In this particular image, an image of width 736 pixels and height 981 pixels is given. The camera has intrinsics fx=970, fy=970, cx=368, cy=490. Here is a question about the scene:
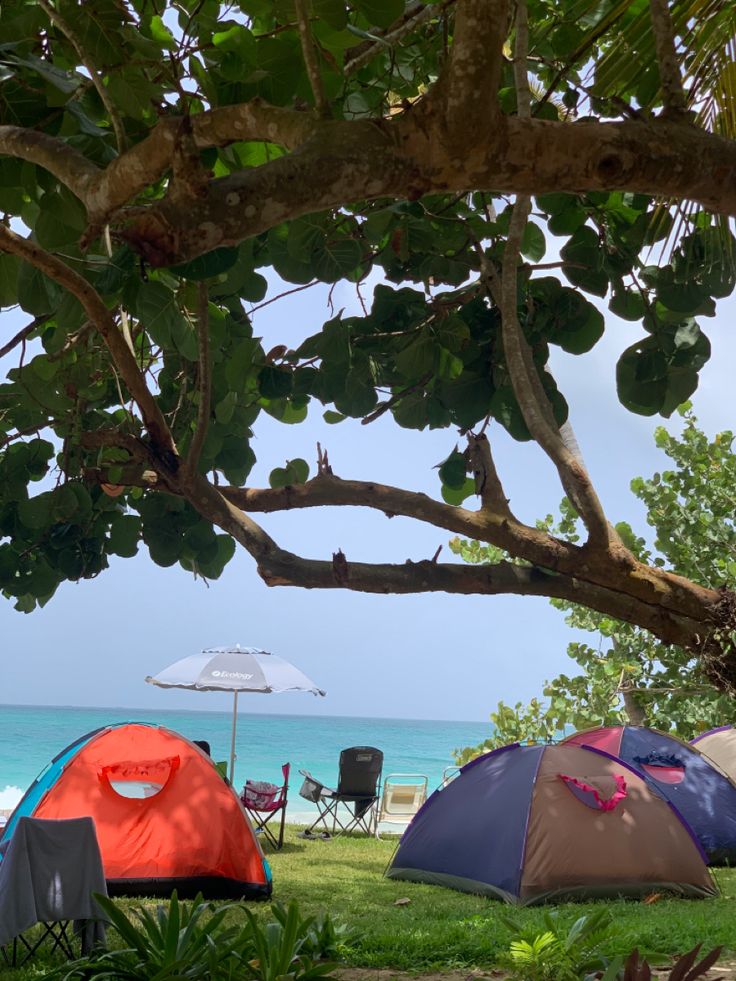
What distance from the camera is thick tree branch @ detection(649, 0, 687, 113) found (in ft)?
5.33

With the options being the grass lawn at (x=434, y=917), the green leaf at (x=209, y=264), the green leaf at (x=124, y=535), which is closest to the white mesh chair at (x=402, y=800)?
the grass lawn at (x=434, y=917)

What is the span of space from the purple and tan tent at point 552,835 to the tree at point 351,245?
331cm

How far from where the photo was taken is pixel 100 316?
238 centimetres

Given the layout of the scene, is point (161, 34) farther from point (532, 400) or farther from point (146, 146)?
point (532, 400)

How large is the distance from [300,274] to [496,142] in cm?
160

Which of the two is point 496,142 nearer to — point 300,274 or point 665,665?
point 300,274

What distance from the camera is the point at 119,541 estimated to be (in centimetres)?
396

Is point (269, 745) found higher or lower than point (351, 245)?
lower

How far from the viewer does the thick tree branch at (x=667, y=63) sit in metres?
1.63

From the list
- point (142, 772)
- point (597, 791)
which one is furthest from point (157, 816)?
point (597, 791)

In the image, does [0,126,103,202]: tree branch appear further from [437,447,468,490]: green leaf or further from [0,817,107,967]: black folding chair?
[0,817,107,967]: black folding chair

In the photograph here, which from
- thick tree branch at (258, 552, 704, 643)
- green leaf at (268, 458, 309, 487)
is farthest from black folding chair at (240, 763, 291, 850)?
thick tree branch at (258, 552, 704, 643)

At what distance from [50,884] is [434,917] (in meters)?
2.11

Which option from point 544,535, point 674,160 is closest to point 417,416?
point 544,535
